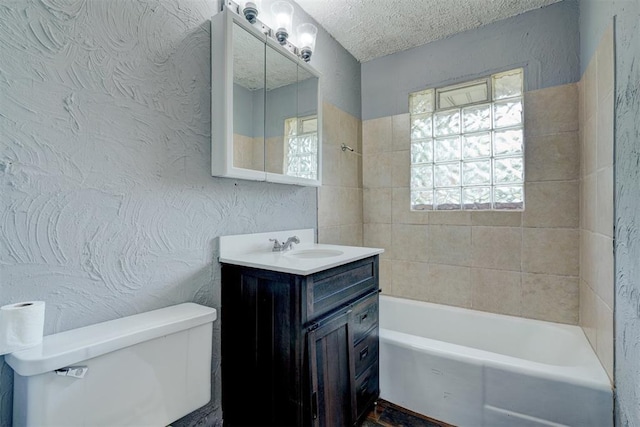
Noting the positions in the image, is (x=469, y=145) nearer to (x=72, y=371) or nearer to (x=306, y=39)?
(x=306, y=39)

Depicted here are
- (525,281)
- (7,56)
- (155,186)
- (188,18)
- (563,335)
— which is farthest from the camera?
(525,281)

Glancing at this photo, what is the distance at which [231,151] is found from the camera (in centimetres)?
135

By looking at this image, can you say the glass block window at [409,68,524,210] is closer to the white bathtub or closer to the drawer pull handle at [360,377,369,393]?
the white bathtub

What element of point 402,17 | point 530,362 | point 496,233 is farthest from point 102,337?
point 402,17

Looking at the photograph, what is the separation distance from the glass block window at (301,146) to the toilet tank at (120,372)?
0.94 m

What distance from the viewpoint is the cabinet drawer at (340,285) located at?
1214 millimetres

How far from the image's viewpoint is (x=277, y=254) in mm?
1547

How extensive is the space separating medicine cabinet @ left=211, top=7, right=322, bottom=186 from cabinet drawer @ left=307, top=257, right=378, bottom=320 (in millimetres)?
601

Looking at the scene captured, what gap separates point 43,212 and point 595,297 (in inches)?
92.0

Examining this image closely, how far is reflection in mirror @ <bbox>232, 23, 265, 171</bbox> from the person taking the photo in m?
1.41

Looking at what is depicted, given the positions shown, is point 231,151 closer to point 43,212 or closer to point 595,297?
point 43,212

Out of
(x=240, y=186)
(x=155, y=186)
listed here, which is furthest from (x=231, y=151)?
(x=155, y=186)

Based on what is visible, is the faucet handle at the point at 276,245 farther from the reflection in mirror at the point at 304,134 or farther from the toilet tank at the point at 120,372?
the toilet tank at the point at 120,372

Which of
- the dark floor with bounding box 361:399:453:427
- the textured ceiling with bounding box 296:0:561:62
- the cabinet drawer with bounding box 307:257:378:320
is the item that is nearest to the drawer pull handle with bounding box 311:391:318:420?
the cabinet drawer with bounding box 307:257:378:320
